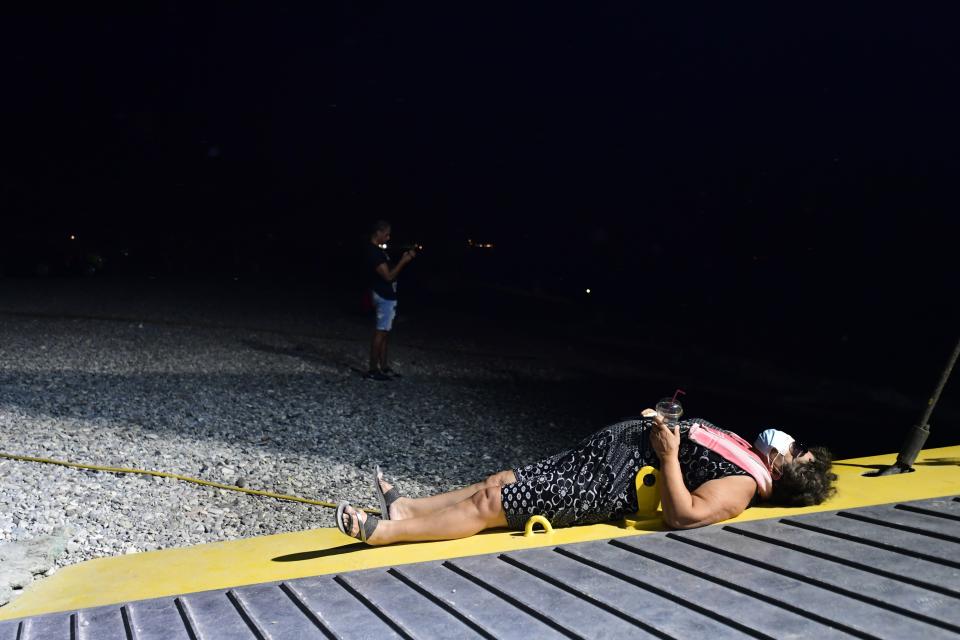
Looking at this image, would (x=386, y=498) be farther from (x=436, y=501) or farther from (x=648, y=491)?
(x=648, y=491)

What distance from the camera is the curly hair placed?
11.3 ft

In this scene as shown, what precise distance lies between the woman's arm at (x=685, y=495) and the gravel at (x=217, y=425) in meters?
2.62

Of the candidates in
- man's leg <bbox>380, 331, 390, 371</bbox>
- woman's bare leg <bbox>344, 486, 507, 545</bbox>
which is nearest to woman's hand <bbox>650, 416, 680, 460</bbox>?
woman's bare leg <bbox>344, 486, 507, 545</bbox>

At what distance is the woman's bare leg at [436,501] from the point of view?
360 cm

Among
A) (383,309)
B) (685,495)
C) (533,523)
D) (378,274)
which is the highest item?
(378,274)

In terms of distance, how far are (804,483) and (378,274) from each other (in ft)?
18.5

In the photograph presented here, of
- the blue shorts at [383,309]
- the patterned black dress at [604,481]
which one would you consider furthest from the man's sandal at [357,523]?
the blue shorts at [383,309]

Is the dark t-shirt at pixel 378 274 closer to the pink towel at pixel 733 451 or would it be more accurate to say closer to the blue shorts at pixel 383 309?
the blue shorts at pixel 383 309

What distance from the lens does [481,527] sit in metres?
3.45

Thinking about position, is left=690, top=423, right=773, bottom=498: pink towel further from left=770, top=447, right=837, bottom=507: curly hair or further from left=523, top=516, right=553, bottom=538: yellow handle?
left=523, top=516, right=553, bottom=538: yellow handle

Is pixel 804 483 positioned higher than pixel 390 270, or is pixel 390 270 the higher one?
pixel 390 270

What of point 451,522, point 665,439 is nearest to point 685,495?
point 665,439

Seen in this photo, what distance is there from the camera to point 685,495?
3.22 meters

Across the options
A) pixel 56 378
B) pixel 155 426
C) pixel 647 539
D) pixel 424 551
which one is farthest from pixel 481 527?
pixel 56 378
